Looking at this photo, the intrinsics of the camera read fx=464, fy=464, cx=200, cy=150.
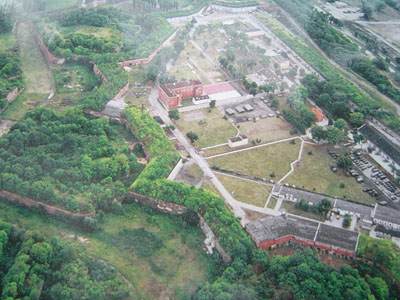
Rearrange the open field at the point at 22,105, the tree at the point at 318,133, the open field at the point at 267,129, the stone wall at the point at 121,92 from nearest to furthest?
the tree at the point at 318,133
the open field at the point at 267,129
the open field at the point at 22,105
the stone wall at the point at 121,92

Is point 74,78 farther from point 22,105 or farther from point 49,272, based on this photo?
point 49,272

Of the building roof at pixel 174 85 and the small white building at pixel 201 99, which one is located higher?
the building roof at pixel 174 85

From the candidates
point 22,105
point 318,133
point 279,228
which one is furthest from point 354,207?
point 22,105

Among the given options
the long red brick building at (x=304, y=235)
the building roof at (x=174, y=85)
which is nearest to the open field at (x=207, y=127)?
the building roof at (x=174, y=85)

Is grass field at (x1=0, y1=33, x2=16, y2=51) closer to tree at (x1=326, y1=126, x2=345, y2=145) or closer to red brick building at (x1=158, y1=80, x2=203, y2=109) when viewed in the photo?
red brick building at (x1=158, y1=80, x2=203, y2=109)

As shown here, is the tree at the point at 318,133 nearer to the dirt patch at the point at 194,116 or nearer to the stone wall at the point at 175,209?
the dirt patch at the point at 194,116

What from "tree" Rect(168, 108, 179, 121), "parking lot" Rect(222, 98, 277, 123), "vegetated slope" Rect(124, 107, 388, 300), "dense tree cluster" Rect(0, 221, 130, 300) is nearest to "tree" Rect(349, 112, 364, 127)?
"parking lot" Rect(222, 98, 277, 123)
